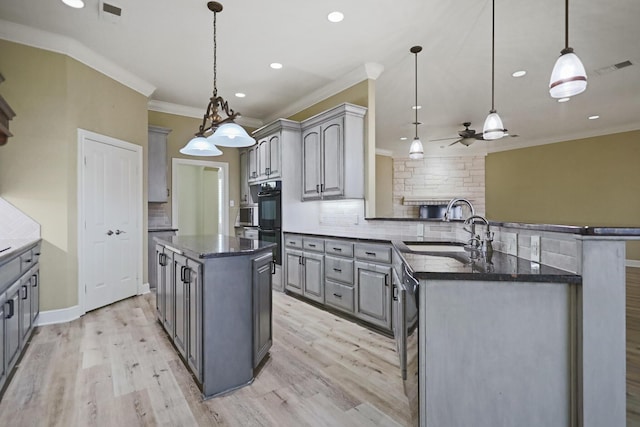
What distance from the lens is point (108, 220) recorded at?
12.6ft

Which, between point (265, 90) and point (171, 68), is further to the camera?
point (265, 90)

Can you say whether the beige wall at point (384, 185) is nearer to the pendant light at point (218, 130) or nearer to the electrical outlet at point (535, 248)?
the pendant light at point (218, 130)

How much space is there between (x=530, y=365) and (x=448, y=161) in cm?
856

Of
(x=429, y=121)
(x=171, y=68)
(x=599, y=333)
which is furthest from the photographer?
(x=429, y=121)

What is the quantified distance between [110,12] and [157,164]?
2272 millimetres

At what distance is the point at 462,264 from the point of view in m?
1.57

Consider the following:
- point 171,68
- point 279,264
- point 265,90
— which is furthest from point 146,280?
point 265,90

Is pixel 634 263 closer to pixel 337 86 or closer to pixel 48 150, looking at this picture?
pixel 337 86

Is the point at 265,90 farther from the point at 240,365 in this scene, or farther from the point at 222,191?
the point at 240,365

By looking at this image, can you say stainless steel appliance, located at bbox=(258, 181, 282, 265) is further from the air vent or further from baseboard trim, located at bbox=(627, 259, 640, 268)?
baseboard trim, located at bbox=(627, 259, 640, 268)

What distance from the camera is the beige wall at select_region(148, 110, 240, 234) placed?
518 cm

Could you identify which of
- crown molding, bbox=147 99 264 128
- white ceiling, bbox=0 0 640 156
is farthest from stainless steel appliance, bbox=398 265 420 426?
crown molding, bbox=147 99 264 128

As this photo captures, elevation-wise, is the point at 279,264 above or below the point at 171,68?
below

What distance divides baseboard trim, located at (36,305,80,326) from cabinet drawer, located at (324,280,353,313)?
8.74 ft
